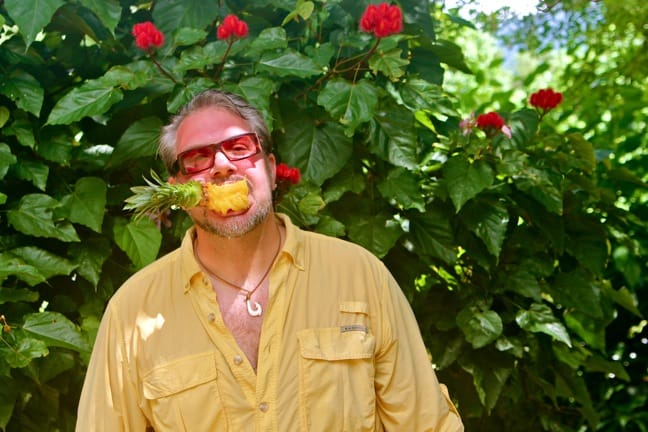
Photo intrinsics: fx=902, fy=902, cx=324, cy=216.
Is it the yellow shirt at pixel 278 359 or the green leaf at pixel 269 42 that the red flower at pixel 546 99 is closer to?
the green leaf at pixel 269 42

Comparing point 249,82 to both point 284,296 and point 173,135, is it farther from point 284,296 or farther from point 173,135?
point 284,296

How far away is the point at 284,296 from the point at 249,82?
0.82 metres

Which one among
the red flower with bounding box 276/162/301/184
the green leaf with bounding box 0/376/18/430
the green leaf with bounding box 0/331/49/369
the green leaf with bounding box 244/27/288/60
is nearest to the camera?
the green leaf with bounding box 0/331/49/369

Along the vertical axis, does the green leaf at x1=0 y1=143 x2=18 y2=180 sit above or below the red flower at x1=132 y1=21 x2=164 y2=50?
below

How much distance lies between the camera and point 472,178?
2.75 m

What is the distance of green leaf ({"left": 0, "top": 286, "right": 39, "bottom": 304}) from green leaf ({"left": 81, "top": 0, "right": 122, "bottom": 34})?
0.73m

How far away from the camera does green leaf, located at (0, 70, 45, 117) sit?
8.33 ft

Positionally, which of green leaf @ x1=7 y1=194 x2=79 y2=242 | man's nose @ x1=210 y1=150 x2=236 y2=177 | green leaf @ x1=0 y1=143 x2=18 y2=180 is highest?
man's nose @ x1=210 y1=150 x2=236 y2=177

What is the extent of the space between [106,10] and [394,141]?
0.92 meters

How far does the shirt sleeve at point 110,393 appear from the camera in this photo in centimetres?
192

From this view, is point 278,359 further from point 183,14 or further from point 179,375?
point 183,14

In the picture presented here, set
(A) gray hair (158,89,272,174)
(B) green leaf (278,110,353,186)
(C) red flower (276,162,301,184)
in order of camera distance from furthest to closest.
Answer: (B) green leaf (278,110,353,186), (C) red flower (276,162,301,184), (A) gray hair (158,89,272,174)

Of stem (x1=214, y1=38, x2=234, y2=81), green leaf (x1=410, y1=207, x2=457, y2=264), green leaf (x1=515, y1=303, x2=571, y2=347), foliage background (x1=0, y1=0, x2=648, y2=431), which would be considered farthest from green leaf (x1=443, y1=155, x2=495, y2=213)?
stem (x1=214, y1=38, x2=234, y2=81)

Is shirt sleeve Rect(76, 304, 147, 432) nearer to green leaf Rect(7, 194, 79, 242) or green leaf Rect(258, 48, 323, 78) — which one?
green leaf Rect(7, 194, 79, 242)
